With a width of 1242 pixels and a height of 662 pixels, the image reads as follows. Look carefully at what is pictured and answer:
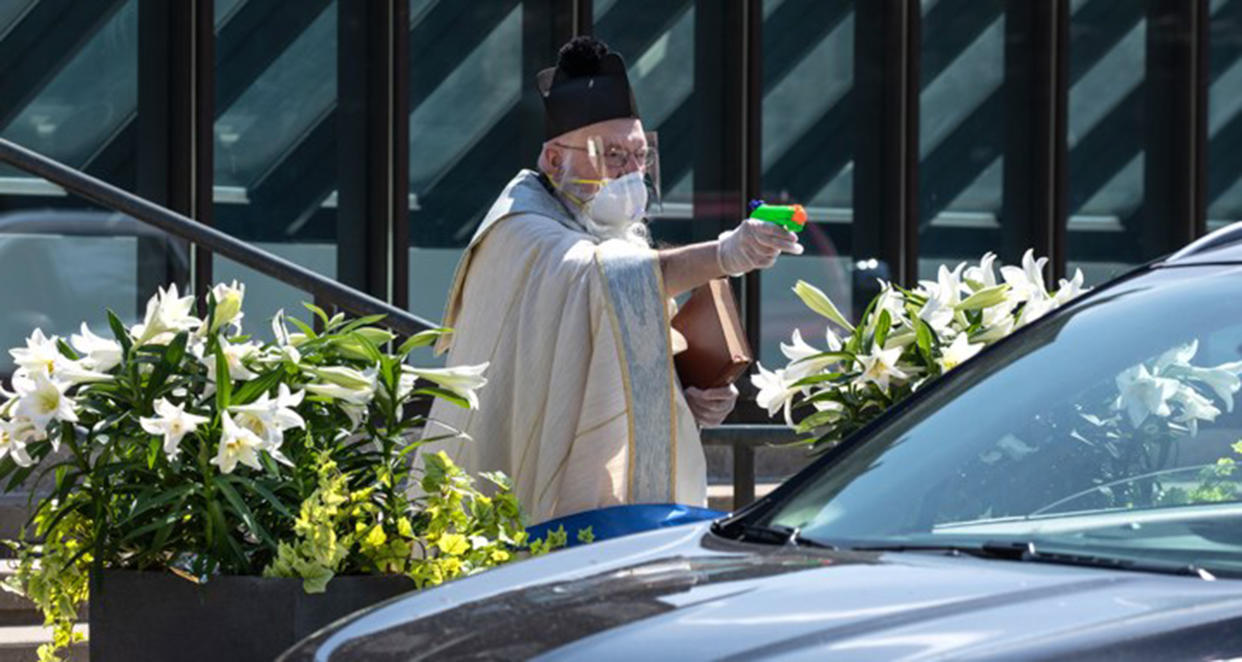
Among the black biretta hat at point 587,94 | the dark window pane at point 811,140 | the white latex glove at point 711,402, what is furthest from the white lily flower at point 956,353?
the dark window pane at point 811,140

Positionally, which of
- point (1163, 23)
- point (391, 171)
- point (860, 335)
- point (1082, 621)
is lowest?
point (1082, 621)

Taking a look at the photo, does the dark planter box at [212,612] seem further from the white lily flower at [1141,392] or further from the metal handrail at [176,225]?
the metal handrail at [176,225]

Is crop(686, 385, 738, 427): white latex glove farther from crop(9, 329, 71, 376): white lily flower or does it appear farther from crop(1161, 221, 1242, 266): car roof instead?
crop(1161, 221, 1242, 266): car roof

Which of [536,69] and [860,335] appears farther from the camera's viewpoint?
[536,69]

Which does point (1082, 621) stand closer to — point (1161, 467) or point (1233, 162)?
point (1161, 467)

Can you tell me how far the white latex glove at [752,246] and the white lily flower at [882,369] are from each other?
1.00ft

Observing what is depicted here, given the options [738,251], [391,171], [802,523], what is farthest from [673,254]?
[391,171]

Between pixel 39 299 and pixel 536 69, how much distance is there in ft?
8.58

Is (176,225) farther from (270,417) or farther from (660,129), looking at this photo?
(660,129)

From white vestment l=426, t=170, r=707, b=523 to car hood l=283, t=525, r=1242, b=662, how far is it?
2057 millimetres

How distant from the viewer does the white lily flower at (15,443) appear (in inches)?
178

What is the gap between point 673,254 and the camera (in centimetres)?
548

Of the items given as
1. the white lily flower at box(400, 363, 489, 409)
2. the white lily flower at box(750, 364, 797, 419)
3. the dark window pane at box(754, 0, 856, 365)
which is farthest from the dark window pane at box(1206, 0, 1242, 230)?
the white lily flower at box(400, 363, 489, 409)

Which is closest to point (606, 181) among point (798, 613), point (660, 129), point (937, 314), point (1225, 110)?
point (937, 314)
